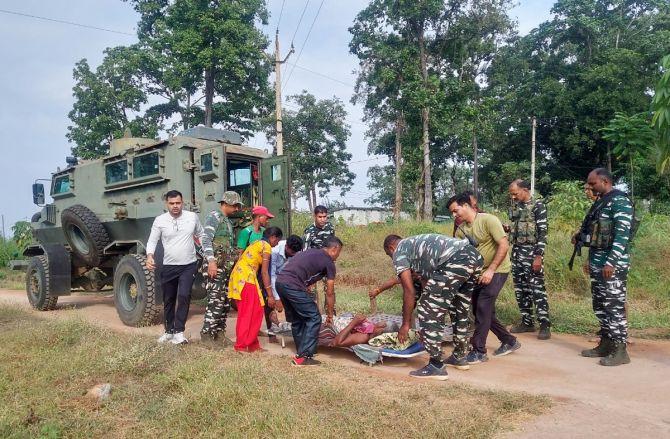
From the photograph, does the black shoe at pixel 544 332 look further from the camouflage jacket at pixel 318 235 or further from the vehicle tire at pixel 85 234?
the vehicle tire at pixel 85 234

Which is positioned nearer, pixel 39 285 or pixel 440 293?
pixel 440 293

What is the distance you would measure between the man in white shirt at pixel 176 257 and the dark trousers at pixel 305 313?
1286 millimetres

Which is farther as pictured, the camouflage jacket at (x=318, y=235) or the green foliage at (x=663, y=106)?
the camouflage jacket at (x=318, y=235)

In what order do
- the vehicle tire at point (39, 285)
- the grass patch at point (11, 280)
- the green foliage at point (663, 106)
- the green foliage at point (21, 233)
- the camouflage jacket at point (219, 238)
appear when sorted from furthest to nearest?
the green foliage at point (21, 233) < the grass patch at point (11, 280) < the vehicle tire at point (39, 285) < the camouflage jacket at point (219, 238) < the green foliage at point (663, 106)

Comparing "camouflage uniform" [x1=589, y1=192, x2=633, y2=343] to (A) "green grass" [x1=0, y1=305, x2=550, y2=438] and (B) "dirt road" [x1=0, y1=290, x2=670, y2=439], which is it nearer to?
(B) "dirt road" [x1=0, y1=290, x2=670, y2=439]

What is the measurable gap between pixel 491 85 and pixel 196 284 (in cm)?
2318

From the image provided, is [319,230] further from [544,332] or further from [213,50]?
[213,50]

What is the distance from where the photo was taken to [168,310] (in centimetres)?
582

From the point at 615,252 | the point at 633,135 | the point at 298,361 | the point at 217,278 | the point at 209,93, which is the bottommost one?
the point at 298,361

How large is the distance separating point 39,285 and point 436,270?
7.00 meters

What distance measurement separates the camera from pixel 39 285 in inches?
340

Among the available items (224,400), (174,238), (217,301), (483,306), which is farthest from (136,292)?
(483,306)

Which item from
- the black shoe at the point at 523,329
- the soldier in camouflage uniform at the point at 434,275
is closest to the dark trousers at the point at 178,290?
the soldier in camouflage uniform at the point at 434,275

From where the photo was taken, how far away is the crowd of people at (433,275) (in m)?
4.46
